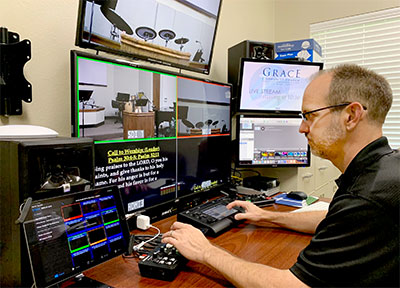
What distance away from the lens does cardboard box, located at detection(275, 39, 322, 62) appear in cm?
212

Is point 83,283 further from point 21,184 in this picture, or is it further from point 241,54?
point 241,54

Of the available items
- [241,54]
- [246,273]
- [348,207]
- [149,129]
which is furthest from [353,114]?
[241,54]

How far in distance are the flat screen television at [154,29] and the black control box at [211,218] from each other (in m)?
0.74

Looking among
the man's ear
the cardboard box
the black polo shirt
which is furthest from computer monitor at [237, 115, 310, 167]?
the black polo shirt

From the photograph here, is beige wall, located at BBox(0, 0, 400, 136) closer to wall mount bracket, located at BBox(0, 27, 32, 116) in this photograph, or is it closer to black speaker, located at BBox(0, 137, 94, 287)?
wall mount bracket, located at BBox(0, 27, 32, 116)

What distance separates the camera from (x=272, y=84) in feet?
6.56

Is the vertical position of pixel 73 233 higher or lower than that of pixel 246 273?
higher

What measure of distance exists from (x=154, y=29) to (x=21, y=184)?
3.08ft

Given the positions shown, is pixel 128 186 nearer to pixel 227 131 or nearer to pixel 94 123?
pixel 94 123

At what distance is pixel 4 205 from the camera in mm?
783

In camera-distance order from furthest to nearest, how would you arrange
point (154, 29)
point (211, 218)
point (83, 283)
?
point (154, 29), point (211, 218), point (83, 283)

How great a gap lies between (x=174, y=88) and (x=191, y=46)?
1.13 ft

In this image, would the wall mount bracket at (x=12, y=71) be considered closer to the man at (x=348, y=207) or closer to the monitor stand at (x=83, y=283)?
the monitor stand at (x=83, y=283)

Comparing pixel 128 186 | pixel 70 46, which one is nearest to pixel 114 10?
pixel 70 46
